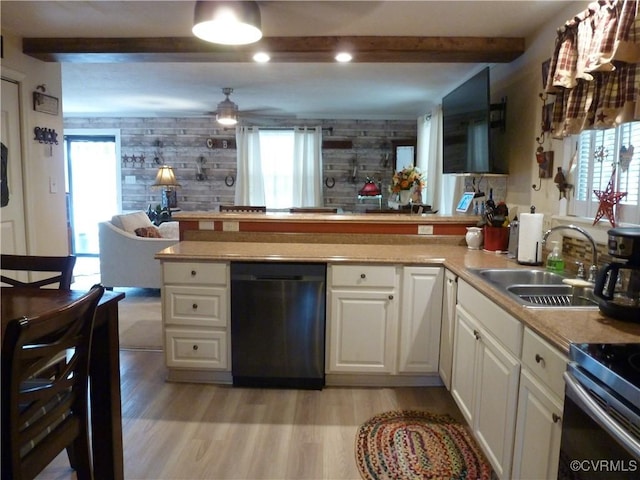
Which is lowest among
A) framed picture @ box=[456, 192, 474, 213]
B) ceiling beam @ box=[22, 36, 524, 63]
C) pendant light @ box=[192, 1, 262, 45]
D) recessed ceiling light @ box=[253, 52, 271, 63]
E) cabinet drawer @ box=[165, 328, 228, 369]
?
cabinet drawer @ box=[165, 328, 228, 369]

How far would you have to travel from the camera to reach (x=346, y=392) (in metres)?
2.78

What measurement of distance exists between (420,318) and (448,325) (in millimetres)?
185

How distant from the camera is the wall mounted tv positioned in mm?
2990

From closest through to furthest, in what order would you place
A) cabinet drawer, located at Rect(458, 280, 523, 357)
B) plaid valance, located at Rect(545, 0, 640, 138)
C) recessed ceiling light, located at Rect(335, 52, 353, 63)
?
cabinet drawer, located at Rect(458, 280, 523, 357) < plaid valance, located at Rect(545, 0, 640, 138) < recessed ceiling light, located at Rect(335, 52, 353, 63)

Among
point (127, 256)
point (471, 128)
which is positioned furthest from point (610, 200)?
point (127, 256)

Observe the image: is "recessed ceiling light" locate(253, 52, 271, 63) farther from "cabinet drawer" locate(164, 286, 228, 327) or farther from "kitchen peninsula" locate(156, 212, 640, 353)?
"cabinet drawer" locate(164, 286, 228, 327)

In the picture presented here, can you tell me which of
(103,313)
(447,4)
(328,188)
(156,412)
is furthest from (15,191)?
(328,188)

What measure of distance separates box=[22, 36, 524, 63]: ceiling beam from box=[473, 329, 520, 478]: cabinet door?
2.09m

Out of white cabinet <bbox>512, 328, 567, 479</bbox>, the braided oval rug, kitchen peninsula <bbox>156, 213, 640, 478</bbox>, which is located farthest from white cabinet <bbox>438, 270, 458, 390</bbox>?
white cabinet <bbox>512, 328, 567, 479</bbox>

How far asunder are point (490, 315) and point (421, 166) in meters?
4.70

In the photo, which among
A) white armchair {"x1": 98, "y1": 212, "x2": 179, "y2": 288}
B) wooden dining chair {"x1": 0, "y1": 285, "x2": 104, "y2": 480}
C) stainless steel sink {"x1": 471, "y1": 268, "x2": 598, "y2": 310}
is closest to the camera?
wooden dining chair {"x1": 0, "y1": 285, "x2": 104, "y2": 480}

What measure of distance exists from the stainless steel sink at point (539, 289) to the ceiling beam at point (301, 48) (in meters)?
1.67

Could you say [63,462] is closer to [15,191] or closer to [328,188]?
[15,191]

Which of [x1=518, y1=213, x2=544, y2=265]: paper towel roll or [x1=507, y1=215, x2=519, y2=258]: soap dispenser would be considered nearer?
[x1=518, y1=213, x2=544, y2=265]: paper towel roll
